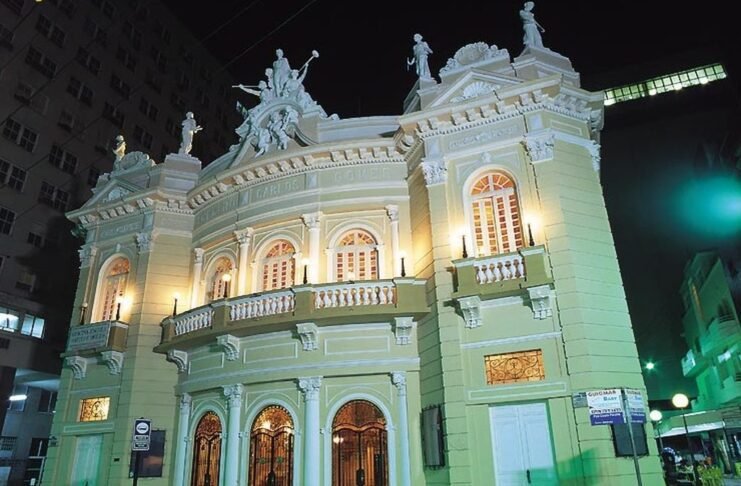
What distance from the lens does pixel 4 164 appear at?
28.6 meters

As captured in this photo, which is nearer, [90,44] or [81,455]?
[81,455]

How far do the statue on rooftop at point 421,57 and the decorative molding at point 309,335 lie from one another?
8.52m

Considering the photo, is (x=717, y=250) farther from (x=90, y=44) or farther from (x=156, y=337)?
(x=90, y=44)

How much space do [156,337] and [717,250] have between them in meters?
28.7

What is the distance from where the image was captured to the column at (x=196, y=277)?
1950 centimetres

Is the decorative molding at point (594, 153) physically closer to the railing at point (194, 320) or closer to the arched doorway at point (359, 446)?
the arched doorway at point (359, 446)

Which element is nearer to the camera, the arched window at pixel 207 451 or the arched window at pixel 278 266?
the arched window at pixel 207 451

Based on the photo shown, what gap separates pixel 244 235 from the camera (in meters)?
18.6

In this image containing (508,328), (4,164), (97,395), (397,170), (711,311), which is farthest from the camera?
(711,311)

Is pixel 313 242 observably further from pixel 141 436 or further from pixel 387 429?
pixel 141 436

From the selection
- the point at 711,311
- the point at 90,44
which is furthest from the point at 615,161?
the point at 90,44

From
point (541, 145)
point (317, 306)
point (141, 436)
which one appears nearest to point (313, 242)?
point (317, 306)

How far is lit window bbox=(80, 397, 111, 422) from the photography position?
742 inches

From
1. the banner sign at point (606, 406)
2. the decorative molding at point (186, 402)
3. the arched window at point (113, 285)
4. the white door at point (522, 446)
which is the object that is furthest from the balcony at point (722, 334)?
the arched window at point (113, 285)
